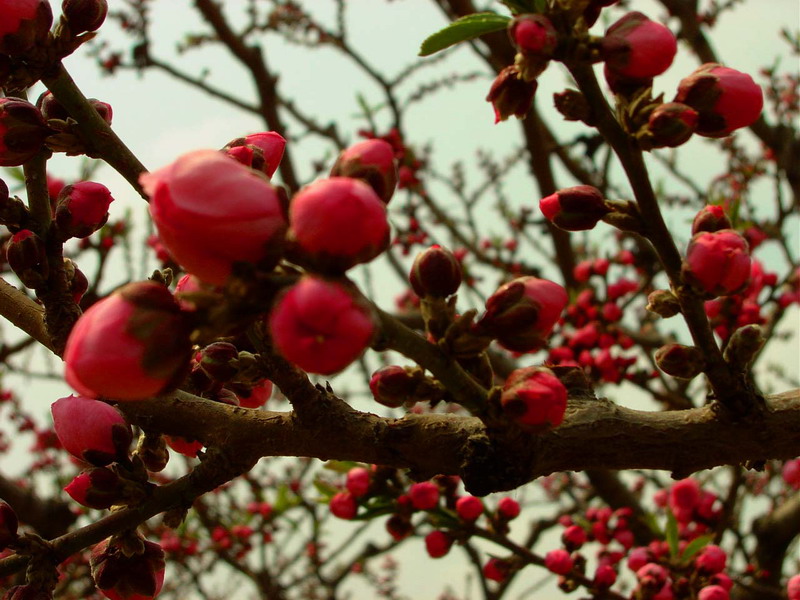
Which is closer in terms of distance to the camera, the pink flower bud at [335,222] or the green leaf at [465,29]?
the pink flower bud at [335,222]

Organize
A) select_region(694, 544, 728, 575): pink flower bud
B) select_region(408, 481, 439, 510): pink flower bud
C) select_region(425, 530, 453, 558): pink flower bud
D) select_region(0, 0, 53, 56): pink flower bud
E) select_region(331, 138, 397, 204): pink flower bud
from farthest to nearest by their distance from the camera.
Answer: select_region(694, 544, 728, 575): pink flower bud → select_region(425, 530, 453, 558): pink flower bud → select_region(408, 481, 439, 510): pink flower bud → select_region(0, 0, 53, 56): pink flower bud → select_region(331, 138, 397, 204): pink flower bud

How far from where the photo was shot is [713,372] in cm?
124

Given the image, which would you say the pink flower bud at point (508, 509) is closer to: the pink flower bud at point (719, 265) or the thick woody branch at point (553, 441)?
the thick woody branch at point (553, 441)

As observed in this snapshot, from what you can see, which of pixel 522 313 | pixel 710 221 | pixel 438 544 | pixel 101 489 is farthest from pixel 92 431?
pixel 438 544

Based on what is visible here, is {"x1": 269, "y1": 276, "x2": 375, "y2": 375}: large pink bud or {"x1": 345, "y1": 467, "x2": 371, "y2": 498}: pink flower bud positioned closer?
{"x1": 269, "y1": 276, "x2": 375, "y2": 375}: large pink bud

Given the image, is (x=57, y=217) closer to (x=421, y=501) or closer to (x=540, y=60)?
(x=540, y=60)

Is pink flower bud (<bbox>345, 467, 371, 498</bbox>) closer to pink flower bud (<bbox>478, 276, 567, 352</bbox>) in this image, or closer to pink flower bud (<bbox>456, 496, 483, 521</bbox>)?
pink flower bud (<bbox>456, 496, 483, 521</bbox>)

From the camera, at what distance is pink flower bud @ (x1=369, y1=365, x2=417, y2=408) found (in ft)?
3.69

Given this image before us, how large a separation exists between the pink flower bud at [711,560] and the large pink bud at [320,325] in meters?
2.11

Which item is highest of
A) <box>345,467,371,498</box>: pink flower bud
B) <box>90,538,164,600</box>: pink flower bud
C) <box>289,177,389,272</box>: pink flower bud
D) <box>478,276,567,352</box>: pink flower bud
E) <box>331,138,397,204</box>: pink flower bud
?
<box>345,467,371,498</box>: pink flower bud

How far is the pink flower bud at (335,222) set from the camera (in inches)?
31.0

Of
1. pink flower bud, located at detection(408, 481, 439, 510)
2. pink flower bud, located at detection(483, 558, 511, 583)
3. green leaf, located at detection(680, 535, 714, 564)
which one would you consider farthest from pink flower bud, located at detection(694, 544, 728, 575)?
pink flower bud, located at detection(408, 481, 439, 510)

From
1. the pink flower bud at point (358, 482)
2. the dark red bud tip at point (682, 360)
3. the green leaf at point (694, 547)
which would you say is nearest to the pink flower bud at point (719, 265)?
the dark red bud tip at point (682, 360)

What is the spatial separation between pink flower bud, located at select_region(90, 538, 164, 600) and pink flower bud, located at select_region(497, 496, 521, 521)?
1.28m
